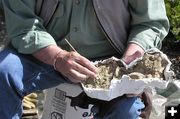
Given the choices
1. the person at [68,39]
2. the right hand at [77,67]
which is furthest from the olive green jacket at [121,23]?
the right hand at [77,67]

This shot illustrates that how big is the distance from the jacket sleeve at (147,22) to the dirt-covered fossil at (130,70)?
13 cm

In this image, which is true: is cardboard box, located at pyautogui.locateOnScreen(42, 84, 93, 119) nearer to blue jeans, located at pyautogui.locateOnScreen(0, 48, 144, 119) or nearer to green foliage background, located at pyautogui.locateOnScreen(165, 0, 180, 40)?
blue jeans, located at pyautogui.locateOnScreen(0, 48, 144, 119)

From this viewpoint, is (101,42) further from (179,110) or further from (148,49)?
(179,110)

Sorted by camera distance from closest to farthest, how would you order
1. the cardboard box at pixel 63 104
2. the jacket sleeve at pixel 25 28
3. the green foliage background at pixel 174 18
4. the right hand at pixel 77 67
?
the right hand at pixel 77 67, the jacket sleeve at pixel 25 28, the cardboard box at pixel 63 104, the green foliage background at pixel 174 18

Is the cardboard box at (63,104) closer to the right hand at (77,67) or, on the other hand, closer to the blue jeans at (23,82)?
the blue jeans at (23,82)

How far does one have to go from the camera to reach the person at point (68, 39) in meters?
1.69

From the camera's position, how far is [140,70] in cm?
165

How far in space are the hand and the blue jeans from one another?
0.15 m

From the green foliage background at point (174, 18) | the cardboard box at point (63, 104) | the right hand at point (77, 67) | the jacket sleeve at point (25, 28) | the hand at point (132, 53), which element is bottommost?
the green foliage background at point (174, 18)

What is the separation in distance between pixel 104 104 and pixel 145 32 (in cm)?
31

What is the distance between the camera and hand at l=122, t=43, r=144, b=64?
1.68 m

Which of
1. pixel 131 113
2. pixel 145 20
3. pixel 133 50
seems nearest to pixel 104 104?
pixel 131 113

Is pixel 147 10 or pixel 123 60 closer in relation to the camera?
pixel 123 60

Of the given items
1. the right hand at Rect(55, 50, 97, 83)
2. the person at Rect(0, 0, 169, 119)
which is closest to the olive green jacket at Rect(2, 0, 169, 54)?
the person at Rect(0, 0, 169, 119)
